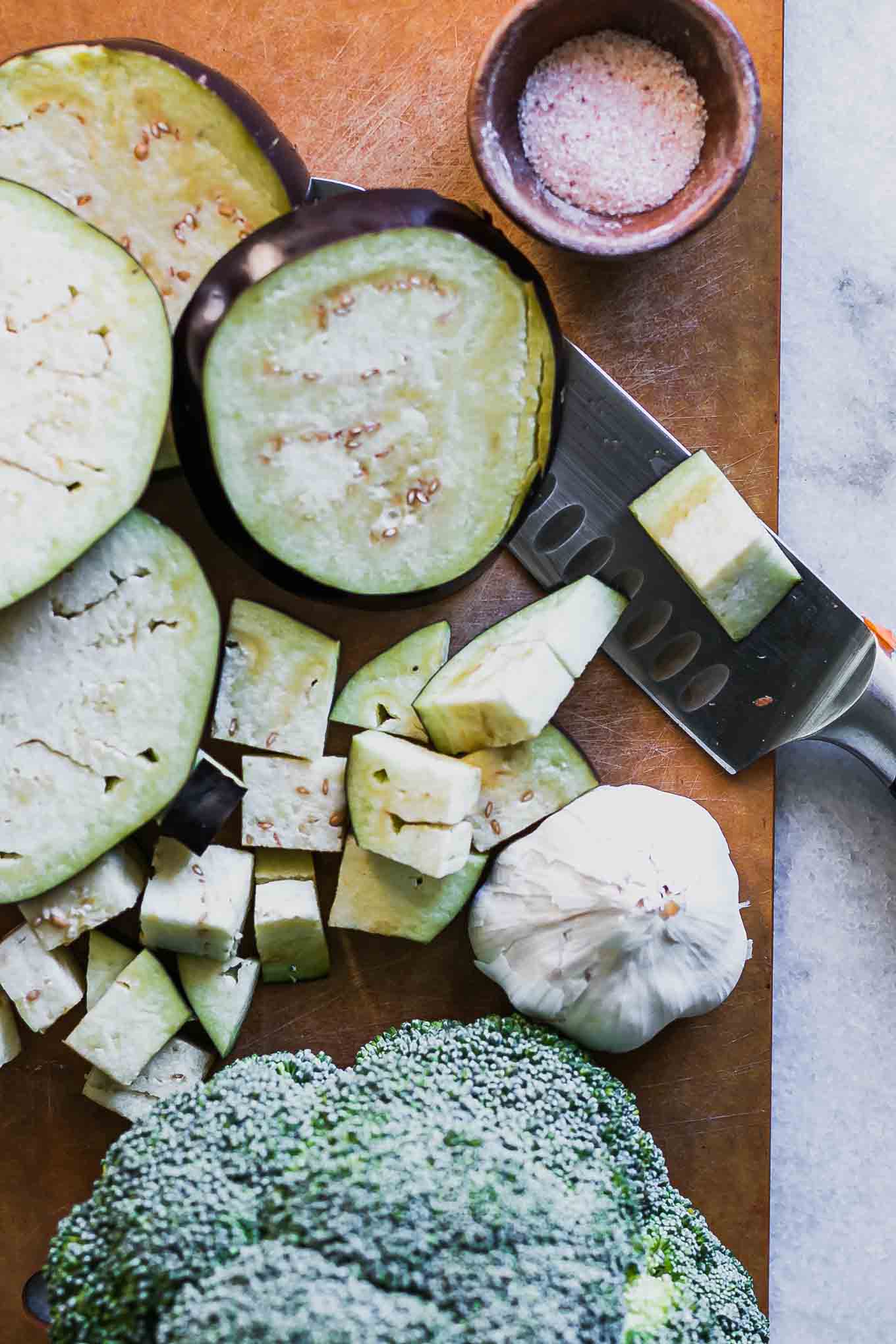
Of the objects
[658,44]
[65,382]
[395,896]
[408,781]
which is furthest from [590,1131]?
[658,44]

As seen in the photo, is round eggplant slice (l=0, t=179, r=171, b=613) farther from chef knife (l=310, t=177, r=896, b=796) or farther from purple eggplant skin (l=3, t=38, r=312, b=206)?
chef knife (l=310, t=177, r=896, b=796)

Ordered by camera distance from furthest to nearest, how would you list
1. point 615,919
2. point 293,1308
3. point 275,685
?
point 275,685 → point 615,919 → point 293,1308

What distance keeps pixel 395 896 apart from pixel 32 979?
0.51 m

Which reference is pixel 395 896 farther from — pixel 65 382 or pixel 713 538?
pixel 65 382

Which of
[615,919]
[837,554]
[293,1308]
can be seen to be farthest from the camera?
[837,554]

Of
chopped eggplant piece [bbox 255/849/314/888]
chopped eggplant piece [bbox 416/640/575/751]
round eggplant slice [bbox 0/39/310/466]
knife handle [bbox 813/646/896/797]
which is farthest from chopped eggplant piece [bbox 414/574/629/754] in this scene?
round eggplant slice [bbox 0/39/310/466]

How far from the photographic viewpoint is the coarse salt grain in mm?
1601

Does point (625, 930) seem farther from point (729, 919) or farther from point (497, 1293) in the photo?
point (497, 1293)

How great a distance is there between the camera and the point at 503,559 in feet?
5.59

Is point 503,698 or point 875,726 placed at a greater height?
point 875,726

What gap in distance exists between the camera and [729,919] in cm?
163

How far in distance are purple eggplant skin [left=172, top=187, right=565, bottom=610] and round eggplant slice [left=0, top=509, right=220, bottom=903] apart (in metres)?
0.10

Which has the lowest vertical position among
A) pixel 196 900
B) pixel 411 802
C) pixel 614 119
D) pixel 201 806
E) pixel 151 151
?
pixel 196 900

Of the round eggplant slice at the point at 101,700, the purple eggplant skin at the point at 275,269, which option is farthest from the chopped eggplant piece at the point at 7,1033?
the purple eggplant skin at the point at 275,269
